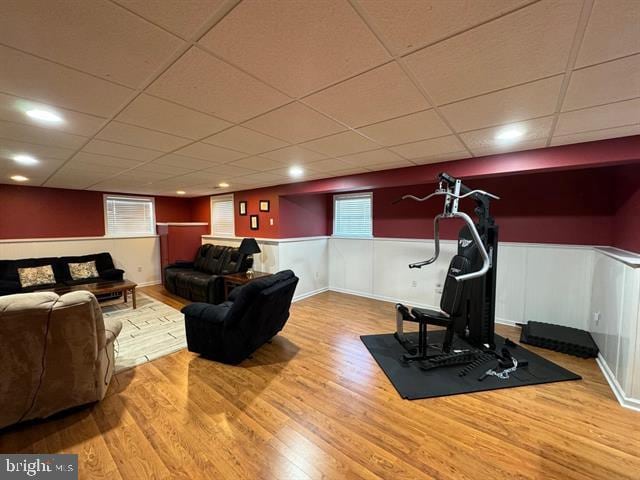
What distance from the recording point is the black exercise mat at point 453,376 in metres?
2.34

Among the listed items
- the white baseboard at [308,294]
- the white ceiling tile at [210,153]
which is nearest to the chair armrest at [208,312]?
the white ceiling tile at [210,153]

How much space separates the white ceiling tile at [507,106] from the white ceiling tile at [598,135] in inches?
30.0

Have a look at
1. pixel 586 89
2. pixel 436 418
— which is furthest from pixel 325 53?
pixel 436 418

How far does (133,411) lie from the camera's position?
2.06m

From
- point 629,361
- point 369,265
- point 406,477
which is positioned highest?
point 369,265

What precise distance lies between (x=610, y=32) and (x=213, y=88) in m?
1.75

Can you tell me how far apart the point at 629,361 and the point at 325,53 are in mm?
3132

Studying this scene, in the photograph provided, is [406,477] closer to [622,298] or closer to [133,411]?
[133,411]

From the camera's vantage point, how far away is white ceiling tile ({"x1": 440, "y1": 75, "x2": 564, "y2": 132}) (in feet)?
4.78

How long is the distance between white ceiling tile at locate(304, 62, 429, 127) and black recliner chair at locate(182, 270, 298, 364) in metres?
1.76

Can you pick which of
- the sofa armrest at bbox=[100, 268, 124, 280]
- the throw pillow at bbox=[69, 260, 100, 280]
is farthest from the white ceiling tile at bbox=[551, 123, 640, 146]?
the throw pillow at bbox=[69, 260, 100, 280]

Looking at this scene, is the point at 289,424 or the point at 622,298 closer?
the point at 289,424

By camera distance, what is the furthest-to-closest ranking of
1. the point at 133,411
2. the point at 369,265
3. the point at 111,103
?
the point at 369,265
the point at 133,411
the point at 111,103

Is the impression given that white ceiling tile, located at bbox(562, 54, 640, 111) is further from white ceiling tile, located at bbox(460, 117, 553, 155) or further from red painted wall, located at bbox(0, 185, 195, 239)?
red painted wall, located at bbox(0, 185, 195, 239)
